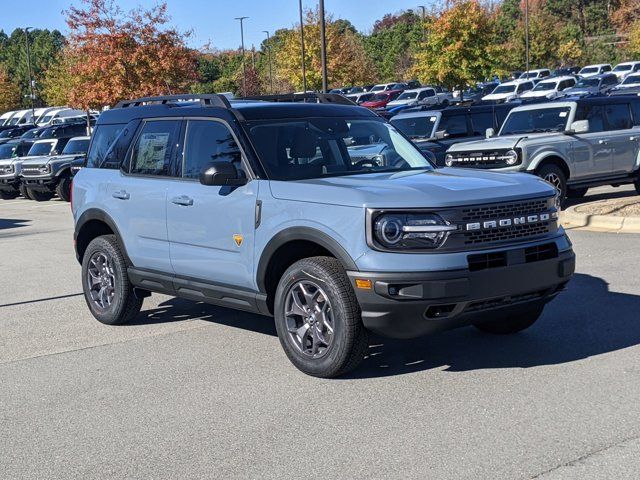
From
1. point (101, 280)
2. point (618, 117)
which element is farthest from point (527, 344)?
point (618, 117)

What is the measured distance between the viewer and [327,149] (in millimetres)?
7191

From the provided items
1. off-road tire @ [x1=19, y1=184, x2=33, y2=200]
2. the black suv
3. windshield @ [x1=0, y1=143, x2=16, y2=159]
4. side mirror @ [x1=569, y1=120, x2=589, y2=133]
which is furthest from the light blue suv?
windshield @ [x1=0, y1=143, x2=16, y2=159]

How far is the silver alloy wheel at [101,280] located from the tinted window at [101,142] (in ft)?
2.88

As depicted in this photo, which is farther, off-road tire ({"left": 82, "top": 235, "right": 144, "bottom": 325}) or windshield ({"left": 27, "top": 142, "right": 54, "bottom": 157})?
windshield ({"left": 27, "top": 142, "right": 54, "bottom": 157})

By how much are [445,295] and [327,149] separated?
6.33 ft

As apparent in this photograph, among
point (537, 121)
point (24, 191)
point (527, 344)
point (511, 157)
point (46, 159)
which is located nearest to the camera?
point (527, 344)

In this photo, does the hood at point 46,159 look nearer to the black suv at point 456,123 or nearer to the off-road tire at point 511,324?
the black suv at point 456,123

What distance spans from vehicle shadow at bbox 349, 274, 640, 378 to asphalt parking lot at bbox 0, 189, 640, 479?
0.8 inches

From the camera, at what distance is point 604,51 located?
237 feet

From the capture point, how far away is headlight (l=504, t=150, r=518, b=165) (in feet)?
47.0

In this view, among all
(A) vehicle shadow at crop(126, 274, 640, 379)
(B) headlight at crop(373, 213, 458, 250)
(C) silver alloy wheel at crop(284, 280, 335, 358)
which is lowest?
(A) vehicle shadow at crop(126, 274, 640, 379)

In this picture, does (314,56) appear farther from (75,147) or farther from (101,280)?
(101,280)

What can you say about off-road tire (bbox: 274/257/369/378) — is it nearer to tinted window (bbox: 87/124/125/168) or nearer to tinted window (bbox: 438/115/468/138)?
tinted window (bbox: 87/124/125/168)

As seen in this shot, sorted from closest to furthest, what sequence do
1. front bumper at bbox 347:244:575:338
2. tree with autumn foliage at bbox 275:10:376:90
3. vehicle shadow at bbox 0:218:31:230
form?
front bumper at bbox 347:244:575:338, vehicle shadow at bbox 0:218:31:230, tree with autumn foliage at bbox 275:10:376:90
